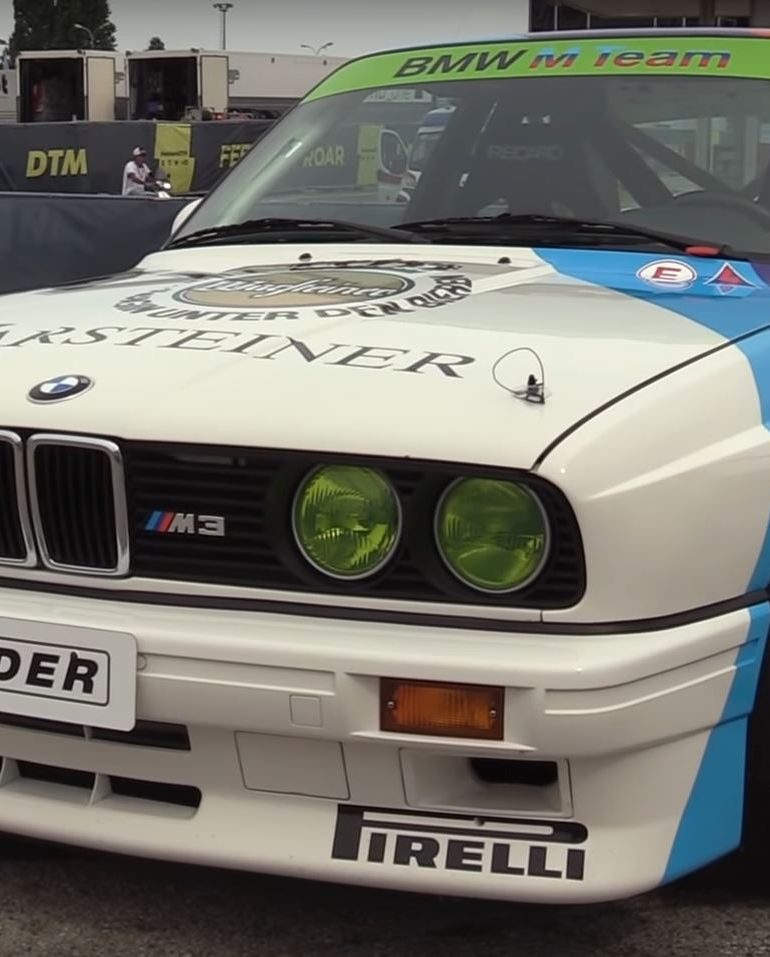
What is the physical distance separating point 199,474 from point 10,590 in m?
0.41

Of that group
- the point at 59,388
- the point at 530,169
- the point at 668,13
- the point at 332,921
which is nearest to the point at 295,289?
the point at 59,388

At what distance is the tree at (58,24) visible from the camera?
6919cm

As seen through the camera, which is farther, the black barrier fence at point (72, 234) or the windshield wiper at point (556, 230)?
the black barrier fence at point (72, 234)

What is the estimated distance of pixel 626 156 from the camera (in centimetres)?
Result: 349

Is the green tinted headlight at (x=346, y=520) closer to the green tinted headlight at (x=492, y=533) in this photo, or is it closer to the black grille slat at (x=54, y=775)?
the green tinted headlight at (x=492, y=533)

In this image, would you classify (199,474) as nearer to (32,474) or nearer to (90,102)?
(32,474)

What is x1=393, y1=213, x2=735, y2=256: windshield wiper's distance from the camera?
124 inches

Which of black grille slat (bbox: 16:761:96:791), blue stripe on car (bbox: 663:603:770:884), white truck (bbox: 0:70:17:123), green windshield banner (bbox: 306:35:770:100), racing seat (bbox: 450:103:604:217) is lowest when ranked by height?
white truck (bbox: 0:70:17:123)

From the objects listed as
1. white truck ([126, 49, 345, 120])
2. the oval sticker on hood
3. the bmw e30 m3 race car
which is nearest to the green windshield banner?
the oval sticker on hood

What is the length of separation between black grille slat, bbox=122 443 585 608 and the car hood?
4 cm

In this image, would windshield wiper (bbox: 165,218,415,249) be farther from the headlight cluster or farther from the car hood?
the headlight cluster

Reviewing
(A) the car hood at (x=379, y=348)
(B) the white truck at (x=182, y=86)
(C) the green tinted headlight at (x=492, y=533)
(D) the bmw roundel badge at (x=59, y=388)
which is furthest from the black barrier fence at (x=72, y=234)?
(B) the white truck at (x=182, y=86)

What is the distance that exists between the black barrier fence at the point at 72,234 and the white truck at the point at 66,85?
29.7 m

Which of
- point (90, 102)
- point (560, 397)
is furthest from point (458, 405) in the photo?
point (90, 102)
